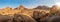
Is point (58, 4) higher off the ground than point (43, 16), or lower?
higher

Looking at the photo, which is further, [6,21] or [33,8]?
[33,8]

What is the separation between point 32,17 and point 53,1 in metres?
0.49

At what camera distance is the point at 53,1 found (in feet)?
11.0

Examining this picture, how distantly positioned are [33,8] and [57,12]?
0.45 m

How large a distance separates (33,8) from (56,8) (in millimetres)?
420

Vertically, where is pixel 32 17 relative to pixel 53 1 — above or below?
below

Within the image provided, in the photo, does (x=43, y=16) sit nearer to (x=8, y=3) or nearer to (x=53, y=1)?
(x=53, y=1)

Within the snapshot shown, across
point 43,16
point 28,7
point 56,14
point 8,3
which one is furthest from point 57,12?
point 8,3

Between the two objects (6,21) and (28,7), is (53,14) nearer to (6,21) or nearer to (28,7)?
(28,7)

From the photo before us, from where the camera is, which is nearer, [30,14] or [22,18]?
[22,18]

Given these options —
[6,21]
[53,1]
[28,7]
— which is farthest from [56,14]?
[6,21]

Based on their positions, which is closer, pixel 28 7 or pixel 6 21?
pixel 6 21

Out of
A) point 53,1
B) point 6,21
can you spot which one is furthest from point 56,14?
point 6,21

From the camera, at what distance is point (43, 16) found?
3.26 m
